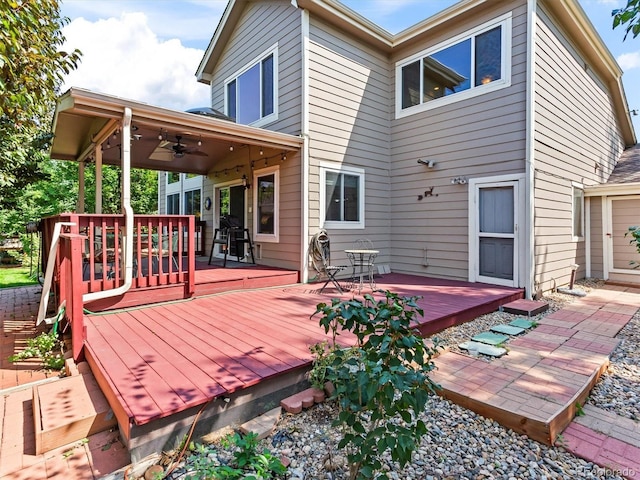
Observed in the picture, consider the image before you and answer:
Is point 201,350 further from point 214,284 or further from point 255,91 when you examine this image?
point 255,91

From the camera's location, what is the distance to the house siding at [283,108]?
6.04 meters

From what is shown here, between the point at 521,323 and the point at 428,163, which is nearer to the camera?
the point at 521,323

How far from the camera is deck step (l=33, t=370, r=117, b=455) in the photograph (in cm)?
195

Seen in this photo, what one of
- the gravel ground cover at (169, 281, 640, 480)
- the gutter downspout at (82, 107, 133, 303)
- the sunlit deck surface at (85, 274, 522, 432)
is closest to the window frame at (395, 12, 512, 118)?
the sunlit deck surface at (85, 274, 522, 432)

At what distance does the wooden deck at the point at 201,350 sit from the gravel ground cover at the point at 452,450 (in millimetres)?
299

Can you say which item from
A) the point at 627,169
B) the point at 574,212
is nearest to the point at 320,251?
the point at 574,212

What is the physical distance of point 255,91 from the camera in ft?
24.1

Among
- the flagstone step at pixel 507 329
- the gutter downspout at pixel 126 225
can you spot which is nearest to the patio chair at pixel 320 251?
the flagstone step at pixel 507 329

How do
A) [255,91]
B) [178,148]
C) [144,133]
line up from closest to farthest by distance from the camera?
[144,133] < [178,148] < [255,91]

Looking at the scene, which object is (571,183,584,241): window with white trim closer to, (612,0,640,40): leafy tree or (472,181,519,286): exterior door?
(472,181,519,286): exterior door

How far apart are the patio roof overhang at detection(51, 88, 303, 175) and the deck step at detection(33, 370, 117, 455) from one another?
9.63 feet

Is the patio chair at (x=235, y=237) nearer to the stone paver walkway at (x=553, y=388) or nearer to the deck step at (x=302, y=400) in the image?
the deck step at (x=302, y=400)

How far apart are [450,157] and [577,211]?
329 centimetres

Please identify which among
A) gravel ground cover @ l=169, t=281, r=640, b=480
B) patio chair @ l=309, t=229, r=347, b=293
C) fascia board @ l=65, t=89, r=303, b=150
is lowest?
gravel ground cover @ l=169, t=281, r=640, b=480
